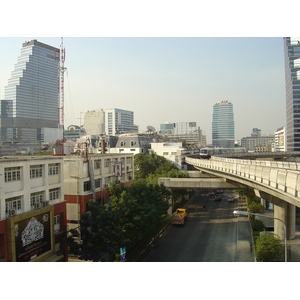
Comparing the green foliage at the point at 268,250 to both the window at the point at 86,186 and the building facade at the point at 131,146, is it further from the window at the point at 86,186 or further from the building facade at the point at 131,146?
the building facade at the point at 131,146

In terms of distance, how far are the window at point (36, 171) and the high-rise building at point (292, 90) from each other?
12415 centimetres

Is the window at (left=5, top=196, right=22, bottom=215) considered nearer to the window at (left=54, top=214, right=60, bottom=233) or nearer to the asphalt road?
the window at (left=54, top=214, right=60, bottom=233)

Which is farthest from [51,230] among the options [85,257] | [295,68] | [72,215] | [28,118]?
[28,118]

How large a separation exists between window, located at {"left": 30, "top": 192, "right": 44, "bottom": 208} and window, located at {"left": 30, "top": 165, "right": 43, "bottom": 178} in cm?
135

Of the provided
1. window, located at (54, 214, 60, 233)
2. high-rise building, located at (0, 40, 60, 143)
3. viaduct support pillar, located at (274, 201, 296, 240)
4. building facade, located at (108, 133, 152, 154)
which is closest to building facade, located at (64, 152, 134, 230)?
window, located at (54, 214, 60, 233)

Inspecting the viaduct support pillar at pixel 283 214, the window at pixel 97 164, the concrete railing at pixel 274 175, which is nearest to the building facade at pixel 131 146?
the window at pixel 97 164

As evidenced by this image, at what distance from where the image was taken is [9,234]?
18469 millimetres

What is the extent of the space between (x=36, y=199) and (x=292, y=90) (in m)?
128

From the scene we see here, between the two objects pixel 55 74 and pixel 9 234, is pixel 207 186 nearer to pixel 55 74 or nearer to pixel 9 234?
pixel 9 234

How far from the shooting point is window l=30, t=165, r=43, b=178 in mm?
22031

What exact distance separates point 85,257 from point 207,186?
21.8 meters

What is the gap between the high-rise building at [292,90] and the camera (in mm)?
126375

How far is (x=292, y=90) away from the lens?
126875 mm

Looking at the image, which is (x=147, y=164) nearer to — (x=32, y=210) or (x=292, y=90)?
(x=32, y=210)
